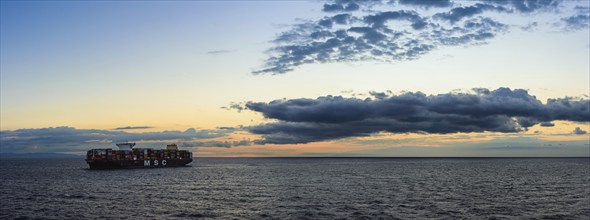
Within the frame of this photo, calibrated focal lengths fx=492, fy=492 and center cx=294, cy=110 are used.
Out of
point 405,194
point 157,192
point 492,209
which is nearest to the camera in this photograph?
point 492,209

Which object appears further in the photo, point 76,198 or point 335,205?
point 76,198

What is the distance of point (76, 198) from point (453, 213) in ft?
171

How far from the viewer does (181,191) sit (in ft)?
273

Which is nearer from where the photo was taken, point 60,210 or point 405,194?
point 60,210

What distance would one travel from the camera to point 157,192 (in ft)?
266

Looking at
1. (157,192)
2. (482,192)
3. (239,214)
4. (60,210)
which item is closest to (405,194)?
(482,192)

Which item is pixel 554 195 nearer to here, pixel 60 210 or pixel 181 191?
pixel 181 191

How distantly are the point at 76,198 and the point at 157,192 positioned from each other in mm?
13259

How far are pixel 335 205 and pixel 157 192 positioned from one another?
34.1 metres

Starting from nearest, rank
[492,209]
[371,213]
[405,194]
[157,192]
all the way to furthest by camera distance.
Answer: [371,213]
[492,209]
[405,194]
[157,192]

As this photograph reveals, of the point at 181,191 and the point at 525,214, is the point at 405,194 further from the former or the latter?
the point at 181,191

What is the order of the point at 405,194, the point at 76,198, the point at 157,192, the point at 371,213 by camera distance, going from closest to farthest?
1. the point at 371,213
2. the point at 76,198
3. the point at 405,194
4. the point at 157,192

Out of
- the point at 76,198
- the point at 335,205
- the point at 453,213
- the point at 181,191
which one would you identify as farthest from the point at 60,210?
the point at 453,213

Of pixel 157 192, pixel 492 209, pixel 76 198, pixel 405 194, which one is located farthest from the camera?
pixel 157 192
